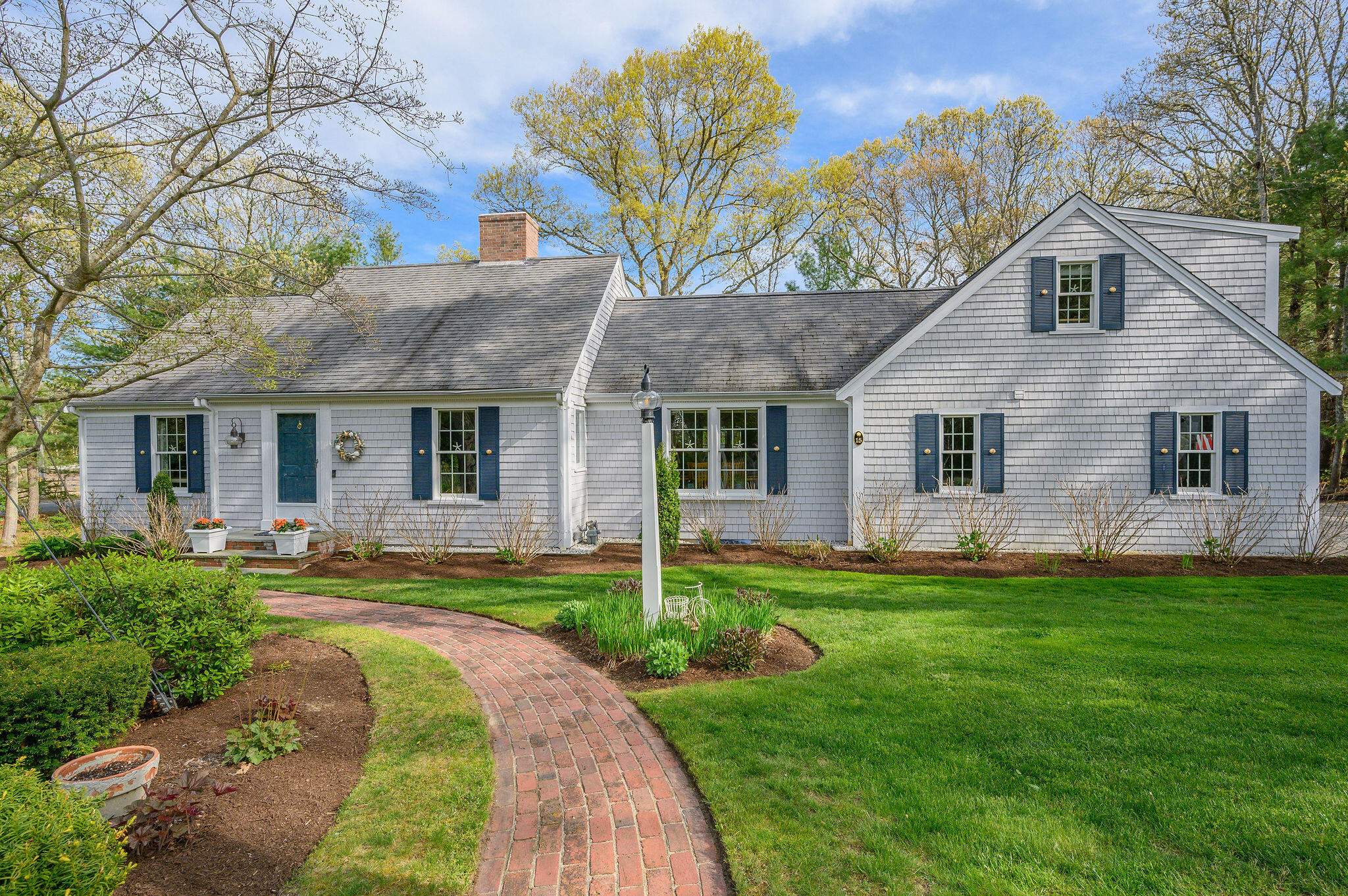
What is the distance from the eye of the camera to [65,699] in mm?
3641

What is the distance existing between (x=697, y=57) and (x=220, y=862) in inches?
1015

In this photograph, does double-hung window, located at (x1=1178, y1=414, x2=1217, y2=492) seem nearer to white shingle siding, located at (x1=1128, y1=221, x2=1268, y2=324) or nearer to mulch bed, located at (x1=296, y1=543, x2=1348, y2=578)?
mulch bed, located at (x1=296, y1=543, x2=1348, y2=578)

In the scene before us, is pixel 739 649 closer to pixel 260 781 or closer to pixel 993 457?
pixel 260 781

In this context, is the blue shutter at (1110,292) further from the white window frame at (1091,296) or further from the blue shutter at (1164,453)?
the blue shutter at (1164,453)

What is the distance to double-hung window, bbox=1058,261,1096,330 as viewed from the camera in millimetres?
11078

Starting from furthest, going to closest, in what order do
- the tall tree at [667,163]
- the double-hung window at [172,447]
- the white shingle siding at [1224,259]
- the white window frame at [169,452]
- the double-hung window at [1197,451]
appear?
1. the tall tree at [667,163]
2. the double-hung window at [172,447]
3. the white window frame at [169,452]
4. the white shingle siding at [1224,259]
5. the double-hung window at [1197,451]

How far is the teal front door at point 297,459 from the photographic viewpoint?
1240 centimetres

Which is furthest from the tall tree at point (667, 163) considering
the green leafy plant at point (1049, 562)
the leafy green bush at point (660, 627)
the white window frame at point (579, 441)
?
the leafy green bush at point (660, 627)

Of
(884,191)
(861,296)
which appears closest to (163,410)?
(861,296)

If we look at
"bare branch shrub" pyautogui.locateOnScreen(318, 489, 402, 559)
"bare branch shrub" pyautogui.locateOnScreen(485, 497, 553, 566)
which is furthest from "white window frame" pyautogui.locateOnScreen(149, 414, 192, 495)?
"bare branch shrub" pyautogui.locateOnScreen(485, 497, 553, 566)

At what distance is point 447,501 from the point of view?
39.4 feet

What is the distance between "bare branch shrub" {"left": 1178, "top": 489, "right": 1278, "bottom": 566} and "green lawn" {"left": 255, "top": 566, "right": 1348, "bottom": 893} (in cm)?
335

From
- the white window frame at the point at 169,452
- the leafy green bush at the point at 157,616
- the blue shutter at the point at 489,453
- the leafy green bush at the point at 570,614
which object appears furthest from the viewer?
the white window frame at the point at 169,452

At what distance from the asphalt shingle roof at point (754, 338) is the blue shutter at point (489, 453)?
2.01 m
